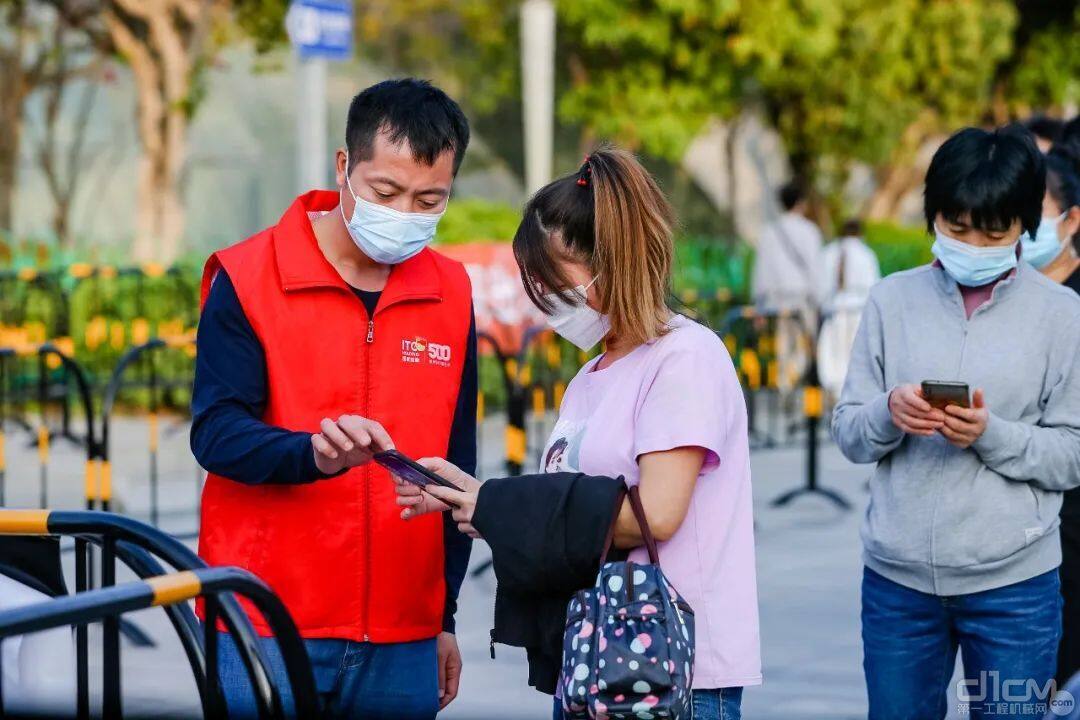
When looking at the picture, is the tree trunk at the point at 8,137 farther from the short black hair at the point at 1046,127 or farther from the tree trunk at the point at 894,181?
the short black hair at the point at 1046,127

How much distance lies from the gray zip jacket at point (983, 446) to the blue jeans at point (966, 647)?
41mm

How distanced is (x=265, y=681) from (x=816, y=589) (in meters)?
5.56

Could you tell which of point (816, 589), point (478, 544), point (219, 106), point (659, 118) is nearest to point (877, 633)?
point (816, 589)

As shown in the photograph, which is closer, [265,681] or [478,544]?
[265,681]

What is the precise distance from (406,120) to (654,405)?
0.74 m

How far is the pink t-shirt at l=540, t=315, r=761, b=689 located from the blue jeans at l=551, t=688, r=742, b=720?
0.08ft

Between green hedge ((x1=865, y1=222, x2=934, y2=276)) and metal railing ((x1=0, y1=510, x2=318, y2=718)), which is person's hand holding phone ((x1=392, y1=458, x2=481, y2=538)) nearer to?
metal railing ((x1=0, y1=510, x2=318, y2=718))

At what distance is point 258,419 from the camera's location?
3354 millimetres

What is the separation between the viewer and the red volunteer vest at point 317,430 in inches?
131

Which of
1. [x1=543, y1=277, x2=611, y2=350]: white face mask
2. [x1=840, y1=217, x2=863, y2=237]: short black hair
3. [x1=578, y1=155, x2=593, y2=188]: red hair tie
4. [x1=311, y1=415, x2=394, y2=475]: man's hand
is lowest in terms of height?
[x1=311, y1=415, x2=394, y2=475]: man's hand

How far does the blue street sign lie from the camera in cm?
1010

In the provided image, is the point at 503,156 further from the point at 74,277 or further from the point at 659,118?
the point at 74,277

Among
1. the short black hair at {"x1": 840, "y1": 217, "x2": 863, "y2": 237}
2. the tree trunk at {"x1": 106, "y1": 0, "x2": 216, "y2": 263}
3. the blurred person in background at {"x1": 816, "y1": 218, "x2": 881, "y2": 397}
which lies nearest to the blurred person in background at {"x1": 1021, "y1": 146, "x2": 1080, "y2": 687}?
the blurred person in background at {"x1": 816, "y1": 218, "x2": 881, "y2": 397}

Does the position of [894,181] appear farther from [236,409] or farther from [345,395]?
[236,409]
